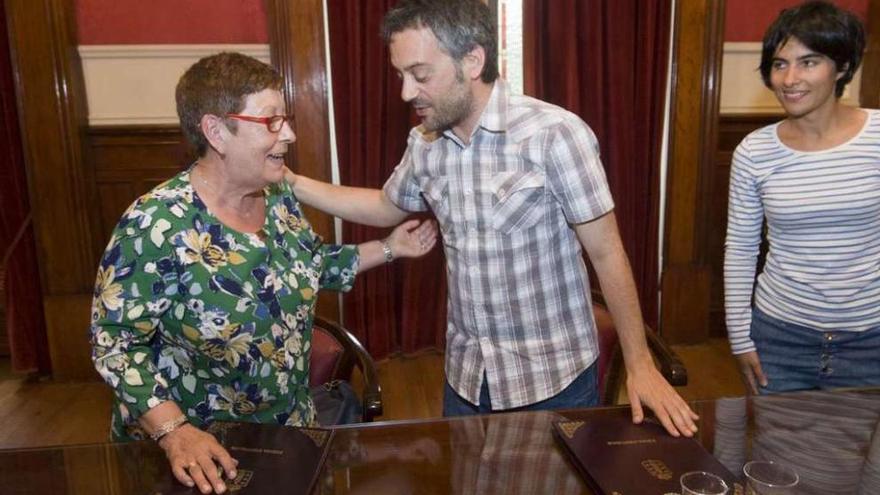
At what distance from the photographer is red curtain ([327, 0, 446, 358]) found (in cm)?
350

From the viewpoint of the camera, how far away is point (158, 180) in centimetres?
369

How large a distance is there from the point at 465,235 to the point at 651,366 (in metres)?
0.50

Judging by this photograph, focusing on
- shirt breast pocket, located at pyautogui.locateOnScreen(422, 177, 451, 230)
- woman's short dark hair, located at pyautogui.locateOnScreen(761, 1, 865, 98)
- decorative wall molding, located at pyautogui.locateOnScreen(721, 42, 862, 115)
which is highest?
woman's short dark hair, located at pyautogui.locateOnScreen(761, 1, 865, 98)

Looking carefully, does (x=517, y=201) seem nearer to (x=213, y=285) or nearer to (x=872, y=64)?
(x=213, y=285)

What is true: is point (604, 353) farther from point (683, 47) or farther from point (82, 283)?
point (82, 283)

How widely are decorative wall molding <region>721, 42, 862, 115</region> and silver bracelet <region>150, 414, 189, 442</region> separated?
341 centimetres

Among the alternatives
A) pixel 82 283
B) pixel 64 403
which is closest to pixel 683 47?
pixel 82 283

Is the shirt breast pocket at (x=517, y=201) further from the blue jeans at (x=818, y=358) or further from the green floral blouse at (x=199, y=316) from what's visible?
the blue jeans at (x=818, y=358)

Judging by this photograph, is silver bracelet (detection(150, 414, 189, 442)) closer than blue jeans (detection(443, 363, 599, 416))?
Yes

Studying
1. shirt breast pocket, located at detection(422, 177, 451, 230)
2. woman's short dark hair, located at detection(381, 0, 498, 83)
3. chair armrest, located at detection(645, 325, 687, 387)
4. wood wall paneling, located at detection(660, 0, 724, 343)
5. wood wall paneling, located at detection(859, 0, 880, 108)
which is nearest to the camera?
woman's short dark hair, located at detection(381, 0, 498, 83)

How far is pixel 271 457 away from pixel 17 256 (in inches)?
119

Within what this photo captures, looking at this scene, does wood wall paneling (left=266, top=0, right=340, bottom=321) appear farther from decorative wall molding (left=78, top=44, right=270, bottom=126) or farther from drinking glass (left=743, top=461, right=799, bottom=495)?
drinking glass (left=743, top=461, right=799, bottom=495)

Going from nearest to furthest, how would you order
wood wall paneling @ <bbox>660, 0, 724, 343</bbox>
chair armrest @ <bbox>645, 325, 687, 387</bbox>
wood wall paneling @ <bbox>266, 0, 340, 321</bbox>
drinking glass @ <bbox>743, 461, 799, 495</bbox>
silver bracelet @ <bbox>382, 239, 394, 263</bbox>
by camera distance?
drinking glass @ <bbox>743, 461, 799, 495</bbox>
chair armrest @ <bbox>645, 325, 687, 387</bbox>
silver bracelet @ <bbox>382, 239, 394, 263</bbox>
wood wall paneling @ <bbox>266, 0, 340, 321</bbox>
wood wall paneling @ <bbox>660, 0, 724, 343</bbox>

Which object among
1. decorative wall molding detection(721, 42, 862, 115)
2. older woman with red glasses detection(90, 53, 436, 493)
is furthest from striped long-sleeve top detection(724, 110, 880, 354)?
decorative wall molding detection(721, 42, 862, 115)
